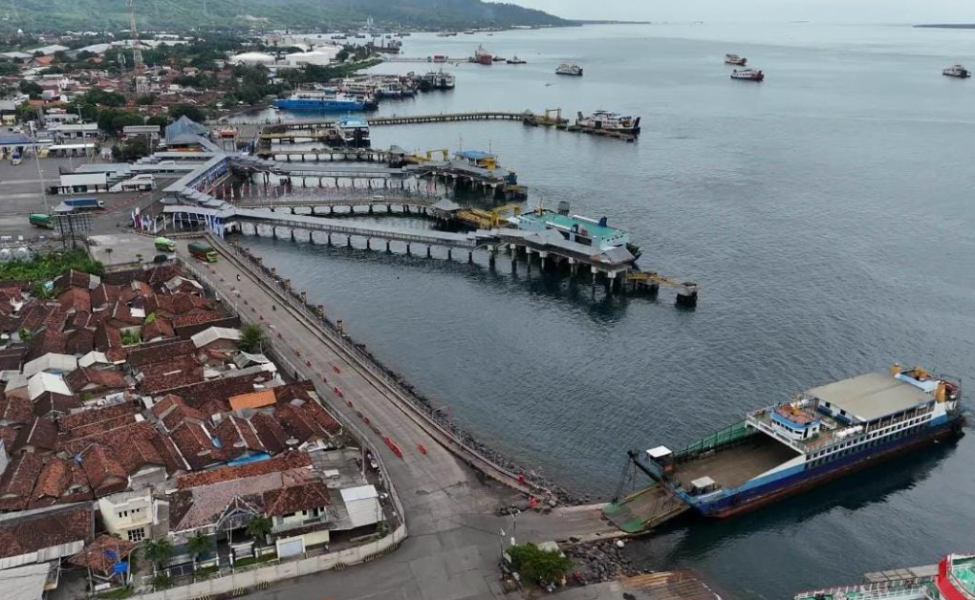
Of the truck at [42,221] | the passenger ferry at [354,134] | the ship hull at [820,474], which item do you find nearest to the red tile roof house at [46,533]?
the ship hull at [820,474]

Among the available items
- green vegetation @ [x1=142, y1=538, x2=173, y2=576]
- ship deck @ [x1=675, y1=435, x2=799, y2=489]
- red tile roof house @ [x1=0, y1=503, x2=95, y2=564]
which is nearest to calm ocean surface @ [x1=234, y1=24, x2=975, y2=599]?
ship deck @ [x1=675, y1=435, x2=799, y2=489]

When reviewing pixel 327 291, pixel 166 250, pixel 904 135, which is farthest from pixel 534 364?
pixel 904 135

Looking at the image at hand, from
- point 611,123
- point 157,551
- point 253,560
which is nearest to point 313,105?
point 611,123

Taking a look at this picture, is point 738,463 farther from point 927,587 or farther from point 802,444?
point 927,587

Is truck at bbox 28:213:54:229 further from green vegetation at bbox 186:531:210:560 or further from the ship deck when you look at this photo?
the ship deck

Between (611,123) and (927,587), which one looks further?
(611,123)
